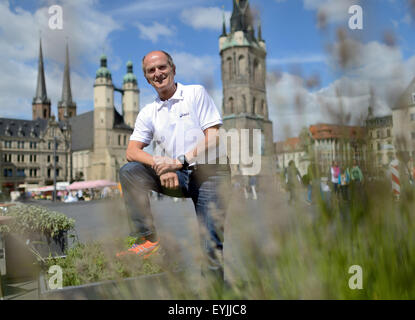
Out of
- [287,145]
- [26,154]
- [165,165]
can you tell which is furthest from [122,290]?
[26,154]

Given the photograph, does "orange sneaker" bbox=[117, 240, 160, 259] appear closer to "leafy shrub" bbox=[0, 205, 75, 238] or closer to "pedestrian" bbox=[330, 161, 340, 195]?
"pedestrian" bbox=[330, 161, 340, 195]

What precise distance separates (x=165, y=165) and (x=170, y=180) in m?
0.08

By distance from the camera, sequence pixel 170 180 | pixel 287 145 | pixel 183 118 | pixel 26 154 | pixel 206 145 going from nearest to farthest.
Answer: pixel 287 145
pixel 170 180
pixel 206 145
pixel 183 118
pixel 26 154

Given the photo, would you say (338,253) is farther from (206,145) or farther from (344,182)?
(206,145)

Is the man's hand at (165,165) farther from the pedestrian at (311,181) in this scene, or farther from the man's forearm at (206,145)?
the pedestrian at (311,181)

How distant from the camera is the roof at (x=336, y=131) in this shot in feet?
4.75

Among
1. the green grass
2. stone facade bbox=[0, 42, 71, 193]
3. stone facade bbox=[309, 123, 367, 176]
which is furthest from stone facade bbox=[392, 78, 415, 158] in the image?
stone facade bbox=[0, 42, 71, 193]

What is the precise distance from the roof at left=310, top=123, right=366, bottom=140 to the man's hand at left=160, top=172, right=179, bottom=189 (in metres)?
0.70

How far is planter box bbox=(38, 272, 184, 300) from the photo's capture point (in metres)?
1.40

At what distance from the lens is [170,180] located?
1887 millimetres

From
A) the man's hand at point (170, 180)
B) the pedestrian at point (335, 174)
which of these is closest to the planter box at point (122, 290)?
the man's hand at point (170, 180)

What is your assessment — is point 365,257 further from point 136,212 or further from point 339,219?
point 136,212

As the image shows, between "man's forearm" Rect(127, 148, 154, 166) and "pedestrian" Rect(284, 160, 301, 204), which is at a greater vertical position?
"man's forearm" Rect(127, 148, 154, 166)
